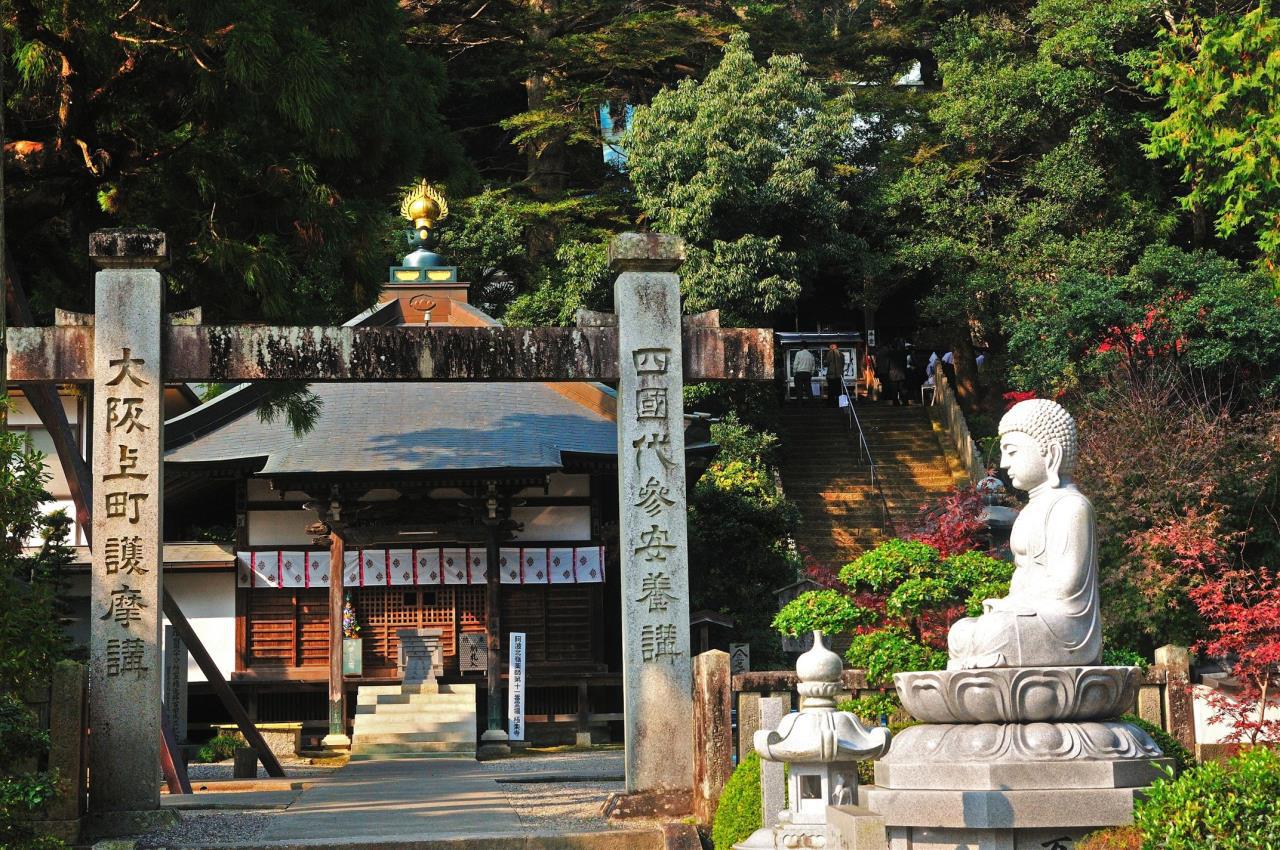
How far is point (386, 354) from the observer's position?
12.3 m

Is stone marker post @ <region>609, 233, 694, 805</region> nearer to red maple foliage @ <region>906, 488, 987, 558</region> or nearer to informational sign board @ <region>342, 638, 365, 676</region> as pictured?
red maple foliage @ <region>906, 488, 987, 558</region>

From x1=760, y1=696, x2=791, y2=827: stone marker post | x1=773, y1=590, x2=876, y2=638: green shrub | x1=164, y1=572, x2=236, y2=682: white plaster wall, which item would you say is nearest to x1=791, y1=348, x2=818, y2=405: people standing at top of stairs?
x1=164, y1=572, x2=236, y2=682: white plaster wall

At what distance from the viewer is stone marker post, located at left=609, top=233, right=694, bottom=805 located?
11953 millimetres

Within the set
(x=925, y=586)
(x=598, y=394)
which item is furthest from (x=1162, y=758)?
(x=598, y=394)

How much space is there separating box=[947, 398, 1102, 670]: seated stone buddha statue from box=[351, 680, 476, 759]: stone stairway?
1448cm

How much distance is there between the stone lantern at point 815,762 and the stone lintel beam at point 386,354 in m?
4.31

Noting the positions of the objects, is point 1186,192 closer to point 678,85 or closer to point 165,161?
point 678,85

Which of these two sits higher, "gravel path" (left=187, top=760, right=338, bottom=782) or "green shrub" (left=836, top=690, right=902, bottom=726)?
"green shrub" (left=836, top=690, right=902, bottom=726)

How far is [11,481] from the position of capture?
9.95 metres

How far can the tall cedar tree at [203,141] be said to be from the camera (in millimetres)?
14852

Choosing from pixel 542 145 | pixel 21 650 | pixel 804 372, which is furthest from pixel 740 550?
pixel 21 650

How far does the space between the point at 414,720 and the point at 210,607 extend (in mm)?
4407

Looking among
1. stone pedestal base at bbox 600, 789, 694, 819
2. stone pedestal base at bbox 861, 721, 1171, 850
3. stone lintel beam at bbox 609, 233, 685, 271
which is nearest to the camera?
stone pedestal base at bbox 861, 721, 1171, 850

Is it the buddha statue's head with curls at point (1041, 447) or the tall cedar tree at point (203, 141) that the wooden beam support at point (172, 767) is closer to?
the tall cedar tree at point (203, 141)
